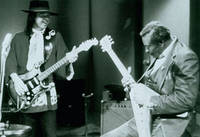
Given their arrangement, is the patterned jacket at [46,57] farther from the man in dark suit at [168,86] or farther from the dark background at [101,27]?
the man in dark suit at [168,86]

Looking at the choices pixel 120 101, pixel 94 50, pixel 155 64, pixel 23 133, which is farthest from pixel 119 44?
pixel 23 133

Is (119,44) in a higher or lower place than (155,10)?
lower

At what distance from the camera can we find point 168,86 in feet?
9.34

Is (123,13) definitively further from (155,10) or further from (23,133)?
(23,133)

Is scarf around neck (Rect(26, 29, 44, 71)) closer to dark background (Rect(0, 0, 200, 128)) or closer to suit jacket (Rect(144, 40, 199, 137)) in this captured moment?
dark background (Rect(0, 0, 200, 128))

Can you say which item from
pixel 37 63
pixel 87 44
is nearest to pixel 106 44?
pixel 87 44

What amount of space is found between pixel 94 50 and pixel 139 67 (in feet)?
1.70

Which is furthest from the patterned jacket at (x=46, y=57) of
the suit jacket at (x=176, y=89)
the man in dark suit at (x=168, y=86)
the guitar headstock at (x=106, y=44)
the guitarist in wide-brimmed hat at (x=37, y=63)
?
the suit jacket at (x=176, y=89)

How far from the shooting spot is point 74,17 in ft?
14.1

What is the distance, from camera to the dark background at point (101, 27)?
12.9 feet

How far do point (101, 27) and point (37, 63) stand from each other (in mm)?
891

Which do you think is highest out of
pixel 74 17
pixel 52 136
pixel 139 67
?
pixel 74 17

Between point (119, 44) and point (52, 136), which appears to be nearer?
point (52, 136)

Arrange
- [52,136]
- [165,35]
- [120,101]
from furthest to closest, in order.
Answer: [120,101] < [52,136] < [165,35]
